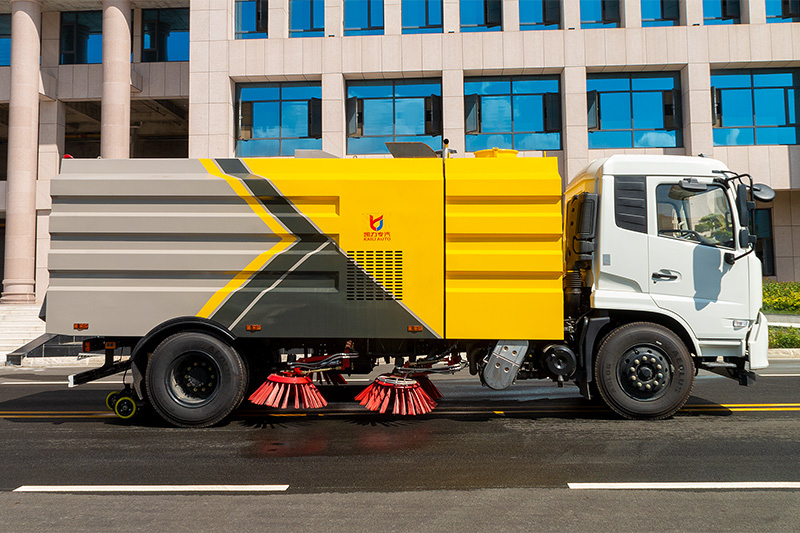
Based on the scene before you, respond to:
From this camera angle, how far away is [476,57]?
20.4m

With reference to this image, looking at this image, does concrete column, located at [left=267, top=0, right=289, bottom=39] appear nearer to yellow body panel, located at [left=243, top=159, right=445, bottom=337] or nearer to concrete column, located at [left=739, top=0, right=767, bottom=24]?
concrete column, located at [left=739, top=0, right=767, bottom=24]

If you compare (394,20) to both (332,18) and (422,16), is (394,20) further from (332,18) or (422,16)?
(332,18)

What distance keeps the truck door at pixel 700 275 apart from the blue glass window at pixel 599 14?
53.9ft

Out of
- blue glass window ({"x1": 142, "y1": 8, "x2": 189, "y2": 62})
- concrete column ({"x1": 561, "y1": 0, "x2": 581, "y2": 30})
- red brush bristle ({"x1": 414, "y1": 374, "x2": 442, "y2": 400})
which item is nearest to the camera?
red brush bristle ({"x1": 414, "y1": 374, "x2": 442, "y2": 400})

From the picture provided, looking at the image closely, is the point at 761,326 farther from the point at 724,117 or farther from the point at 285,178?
the point at 724,117

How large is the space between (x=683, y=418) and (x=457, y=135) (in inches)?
593

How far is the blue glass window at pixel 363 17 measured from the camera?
2108 centimetres

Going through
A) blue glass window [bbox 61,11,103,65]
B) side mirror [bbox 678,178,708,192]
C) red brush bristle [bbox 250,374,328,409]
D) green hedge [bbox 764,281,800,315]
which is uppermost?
blue glass window [bbox 61,11,103,65]

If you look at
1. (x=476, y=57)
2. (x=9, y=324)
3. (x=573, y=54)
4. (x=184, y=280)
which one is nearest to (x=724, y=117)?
(x=573, y=54)

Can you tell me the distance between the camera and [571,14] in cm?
2042

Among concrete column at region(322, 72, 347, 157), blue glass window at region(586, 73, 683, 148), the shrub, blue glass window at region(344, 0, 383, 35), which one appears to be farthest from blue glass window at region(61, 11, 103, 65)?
the shrub

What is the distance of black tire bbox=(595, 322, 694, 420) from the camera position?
643cm

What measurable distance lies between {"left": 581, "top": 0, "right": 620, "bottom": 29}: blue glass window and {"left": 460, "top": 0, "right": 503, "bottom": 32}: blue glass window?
2936 millimetres

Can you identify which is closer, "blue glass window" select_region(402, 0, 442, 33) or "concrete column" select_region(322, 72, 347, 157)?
"concrete column" select_region(322, 72, 347, 157)
